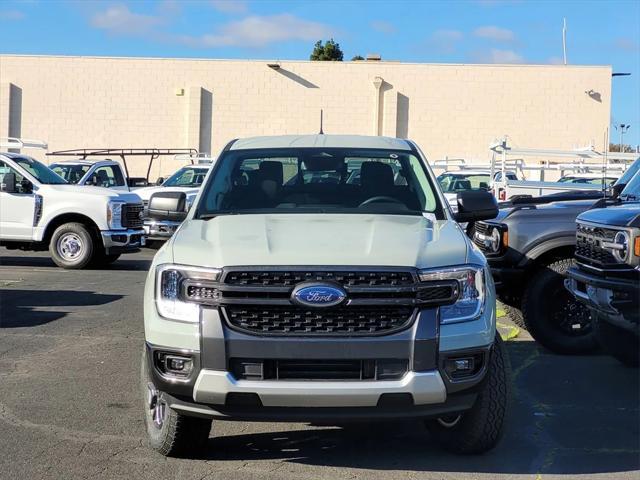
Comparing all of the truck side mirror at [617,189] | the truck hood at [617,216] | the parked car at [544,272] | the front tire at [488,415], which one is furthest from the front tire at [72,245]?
the front tire at [488,415]

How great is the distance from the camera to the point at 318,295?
13.4 feet

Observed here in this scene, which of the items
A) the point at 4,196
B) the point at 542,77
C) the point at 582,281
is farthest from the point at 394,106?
the point at 582,281

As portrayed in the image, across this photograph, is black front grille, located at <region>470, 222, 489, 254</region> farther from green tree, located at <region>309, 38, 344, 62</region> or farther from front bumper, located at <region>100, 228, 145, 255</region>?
green tree, located at <region>309, 38, 344, 62</region>

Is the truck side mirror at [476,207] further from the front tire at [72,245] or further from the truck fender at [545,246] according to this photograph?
the front tire at [72,245]

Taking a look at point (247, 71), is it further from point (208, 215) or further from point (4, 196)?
point (208, 215)

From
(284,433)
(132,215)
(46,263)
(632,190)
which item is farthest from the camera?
(46,263)

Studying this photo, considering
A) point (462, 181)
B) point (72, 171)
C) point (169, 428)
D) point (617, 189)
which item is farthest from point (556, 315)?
point (462, 181)

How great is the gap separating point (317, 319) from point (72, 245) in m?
11.1

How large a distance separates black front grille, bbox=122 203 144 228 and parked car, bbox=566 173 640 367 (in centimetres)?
961

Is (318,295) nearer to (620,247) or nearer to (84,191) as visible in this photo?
(620,247)

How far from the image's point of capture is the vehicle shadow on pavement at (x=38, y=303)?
9.18 metres

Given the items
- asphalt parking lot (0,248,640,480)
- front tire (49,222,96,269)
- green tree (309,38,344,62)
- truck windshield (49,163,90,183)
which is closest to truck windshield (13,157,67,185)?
front tire (49,222,96,269)

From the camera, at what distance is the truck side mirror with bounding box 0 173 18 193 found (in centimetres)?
1405

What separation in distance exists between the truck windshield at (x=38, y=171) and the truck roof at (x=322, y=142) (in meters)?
9.16
